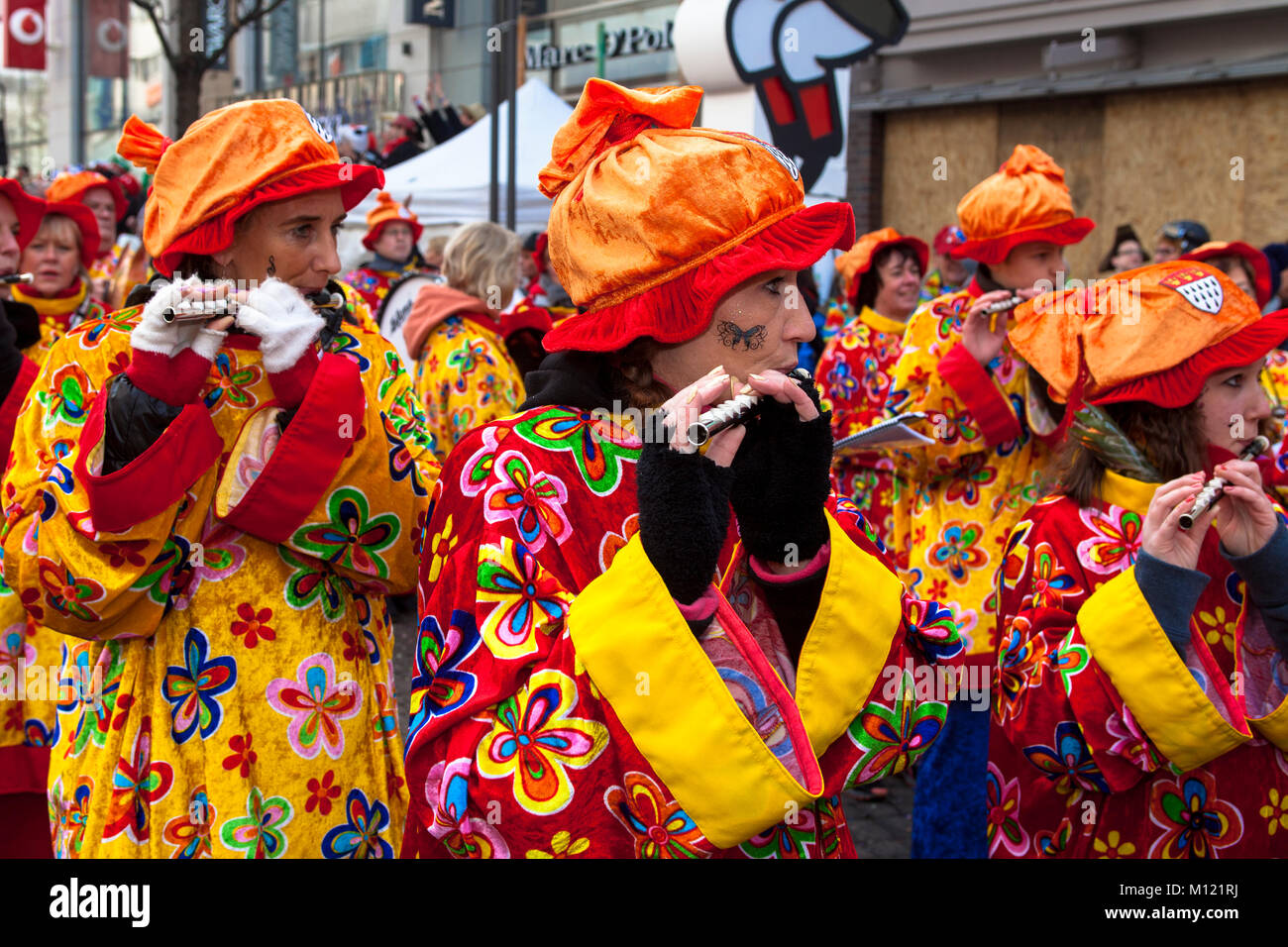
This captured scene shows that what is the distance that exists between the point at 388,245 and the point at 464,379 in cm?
387

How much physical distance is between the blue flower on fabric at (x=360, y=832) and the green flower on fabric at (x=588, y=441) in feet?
3.46

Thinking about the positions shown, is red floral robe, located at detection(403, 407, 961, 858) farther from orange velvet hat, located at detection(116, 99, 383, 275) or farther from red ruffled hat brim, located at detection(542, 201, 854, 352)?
orange velvet hat, located at detection(116, 99, 383, 275)

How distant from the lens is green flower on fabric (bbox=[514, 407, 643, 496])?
2.09m

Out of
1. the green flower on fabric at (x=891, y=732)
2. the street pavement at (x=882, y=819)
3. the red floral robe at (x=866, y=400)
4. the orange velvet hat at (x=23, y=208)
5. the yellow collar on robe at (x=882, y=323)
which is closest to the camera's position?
the green flower on fabric at (x=891, y=732)

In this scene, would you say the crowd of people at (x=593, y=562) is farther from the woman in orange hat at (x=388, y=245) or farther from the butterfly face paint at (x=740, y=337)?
the woman in orange hat at (x=388, y=245)

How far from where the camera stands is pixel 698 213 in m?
2.02

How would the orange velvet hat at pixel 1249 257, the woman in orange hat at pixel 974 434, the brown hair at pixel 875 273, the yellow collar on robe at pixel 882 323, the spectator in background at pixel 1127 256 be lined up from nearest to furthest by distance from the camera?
1. the woman in orange hat at pixel 974 434
2. the orange velvet hat at pixel 1249 257
3. the yellow collar on robe at pixel 882 323
4. the brown hair at pixel 875 273
5. the spectator in background at pixel 1127 256

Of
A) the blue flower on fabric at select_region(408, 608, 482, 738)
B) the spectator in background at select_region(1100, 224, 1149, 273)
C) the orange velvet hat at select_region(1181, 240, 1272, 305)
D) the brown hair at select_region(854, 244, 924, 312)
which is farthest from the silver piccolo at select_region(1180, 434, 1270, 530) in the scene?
the spectator in background at select_region(1100, 224, 1149, 273)

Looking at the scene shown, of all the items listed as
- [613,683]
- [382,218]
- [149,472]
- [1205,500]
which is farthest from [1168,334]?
[382,218]

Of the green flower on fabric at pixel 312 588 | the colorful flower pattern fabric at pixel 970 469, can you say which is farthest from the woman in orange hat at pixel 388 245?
the green flower on fabric at pixel 312 588

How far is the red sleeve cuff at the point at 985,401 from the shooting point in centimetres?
469

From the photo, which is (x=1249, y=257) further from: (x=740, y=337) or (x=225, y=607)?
(x=225, y=607)

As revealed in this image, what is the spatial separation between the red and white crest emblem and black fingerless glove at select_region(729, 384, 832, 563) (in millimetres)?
1217

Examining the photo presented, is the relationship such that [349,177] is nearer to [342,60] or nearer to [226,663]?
[226,663]
